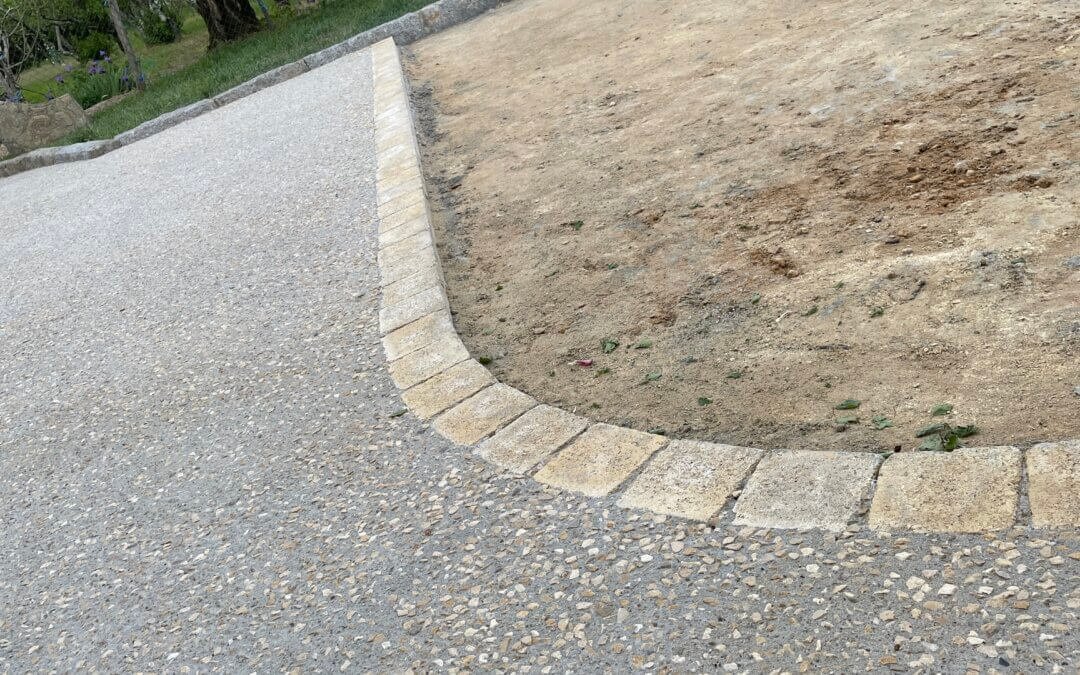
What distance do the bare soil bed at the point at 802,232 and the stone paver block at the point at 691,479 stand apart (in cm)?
14

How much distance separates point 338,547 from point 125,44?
11.8 m

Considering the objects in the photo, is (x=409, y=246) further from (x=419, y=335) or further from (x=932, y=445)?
(x=932, y=445)

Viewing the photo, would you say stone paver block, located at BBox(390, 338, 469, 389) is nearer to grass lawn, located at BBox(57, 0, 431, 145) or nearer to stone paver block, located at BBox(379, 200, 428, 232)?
stone paver block, located at BBox(379, 200, 428, 232)

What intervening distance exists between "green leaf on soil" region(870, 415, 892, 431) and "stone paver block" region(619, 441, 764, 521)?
316 mm

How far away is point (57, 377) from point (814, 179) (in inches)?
135

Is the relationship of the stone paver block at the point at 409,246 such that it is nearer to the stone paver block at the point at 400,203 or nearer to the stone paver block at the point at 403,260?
the stone paver block at the point at 403,260

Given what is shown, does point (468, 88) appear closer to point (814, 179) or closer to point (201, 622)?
point (814, 179)

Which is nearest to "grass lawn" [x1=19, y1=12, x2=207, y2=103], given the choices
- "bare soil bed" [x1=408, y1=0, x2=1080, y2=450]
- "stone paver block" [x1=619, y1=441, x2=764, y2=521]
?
"bare soil bed" [x1=408, y1=0, x2=1080, y2=450]

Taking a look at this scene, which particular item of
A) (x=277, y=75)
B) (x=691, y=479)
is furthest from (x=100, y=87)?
(x=691, y=479)

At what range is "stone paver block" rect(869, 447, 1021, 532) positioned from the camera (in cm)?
196

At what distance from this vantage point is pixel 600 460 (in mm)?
2555

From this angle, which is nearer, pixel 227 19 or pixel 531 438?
pixel 531 438

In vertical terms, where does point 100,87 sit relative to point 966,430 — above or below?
above

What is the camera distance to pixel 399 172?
5.57m
